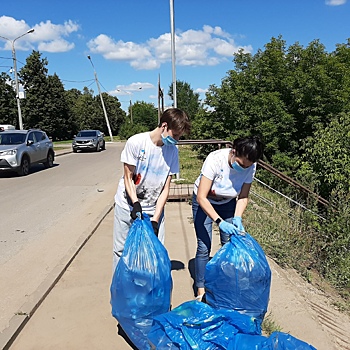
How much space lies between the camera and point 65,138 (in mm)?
51875

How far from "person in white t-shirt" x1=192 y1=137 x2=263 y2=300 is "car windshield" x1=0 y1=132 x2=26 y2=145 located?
1284cm

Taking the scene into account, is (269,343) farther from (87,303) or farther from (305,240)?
(305,240)

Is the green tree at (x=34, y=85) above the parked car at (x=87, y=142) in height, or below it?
above

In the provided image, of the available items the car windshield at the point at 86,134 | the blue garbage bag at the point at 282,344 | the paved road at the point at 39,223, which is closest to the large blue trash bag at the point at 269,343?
the blue garbage bag at the point at 282,344

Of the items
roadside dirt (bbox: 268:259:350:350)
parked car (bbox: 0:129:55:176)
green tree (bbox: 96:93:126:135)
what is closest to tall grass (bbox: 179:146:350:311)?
roadside dirt (bbox: 268:259:350:350)

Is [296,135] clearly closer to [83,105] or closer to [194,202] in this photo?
[194,202]

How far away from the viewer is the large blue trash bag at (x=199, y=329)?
7.45ft

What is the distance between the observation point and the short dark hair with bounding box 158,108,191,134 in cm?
301

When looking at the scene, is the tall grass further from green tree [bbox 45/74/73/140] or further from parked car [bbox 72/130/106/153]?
green tree [bbox 45/74/73/140]

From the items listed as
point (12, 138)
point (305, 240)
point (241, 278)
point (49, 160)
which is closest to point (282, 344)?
point (241, 278)

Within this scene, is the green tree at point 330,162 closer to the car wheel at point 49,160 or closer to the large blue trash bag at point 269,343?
the large blue trash bag at point 269,343

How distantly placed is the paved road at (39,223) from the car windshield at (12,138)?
1.37 m

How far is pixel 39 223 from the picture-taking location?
7.30m

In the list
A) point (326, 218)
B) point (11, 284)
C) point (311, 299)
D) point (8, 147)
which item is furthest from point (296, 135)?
point (11, 284)
